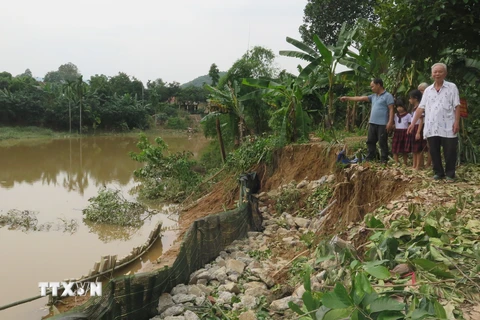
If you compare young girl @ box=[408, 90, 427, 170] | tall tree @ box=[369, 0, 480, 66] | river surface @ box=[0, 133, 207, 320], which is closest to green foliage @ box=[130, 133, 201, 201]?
river surface @ box=[0, 133, 207, 320]

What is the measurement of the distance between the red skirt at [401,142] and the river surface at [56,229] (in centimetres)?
480

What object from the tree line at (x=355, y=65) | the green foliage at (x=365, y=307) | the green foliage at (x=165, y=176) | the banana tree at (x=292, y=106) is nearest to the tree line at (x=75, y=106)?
the tree line at (x=355, y=65)

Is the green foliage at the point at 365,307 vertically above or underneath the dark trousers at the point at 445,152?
underneath

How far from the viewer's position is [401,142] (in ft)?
19.4

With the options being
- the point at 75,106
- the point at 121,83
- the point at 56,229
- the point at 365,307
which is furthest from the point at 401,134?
the point at 121,83

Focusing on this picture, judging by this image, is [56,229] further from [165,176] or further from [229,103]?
[229,103]

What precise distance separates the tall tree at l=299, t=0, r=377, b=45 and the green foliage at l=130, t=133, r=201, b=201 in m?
10.4

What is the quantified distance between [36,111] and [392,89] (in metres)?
30.8

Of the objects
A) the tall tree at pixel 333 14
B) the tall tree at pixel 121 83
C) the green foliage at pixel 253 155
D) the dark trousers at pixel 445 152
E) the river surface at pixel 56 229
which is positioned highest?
the tall tree at pixel 333 14

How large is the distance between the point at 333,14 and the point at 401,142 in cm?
1428

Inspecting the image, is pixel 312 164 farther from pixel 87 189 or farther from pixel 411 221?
pixel 87 189

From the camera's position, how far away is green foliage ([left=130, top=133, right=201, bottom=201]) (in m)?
11.9

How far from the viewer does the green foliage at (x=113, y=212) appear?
9.69 metres

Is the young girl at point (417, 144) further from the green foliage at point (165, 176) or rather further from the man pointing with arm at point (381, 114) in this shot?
the green foliage at point (165, 176)
